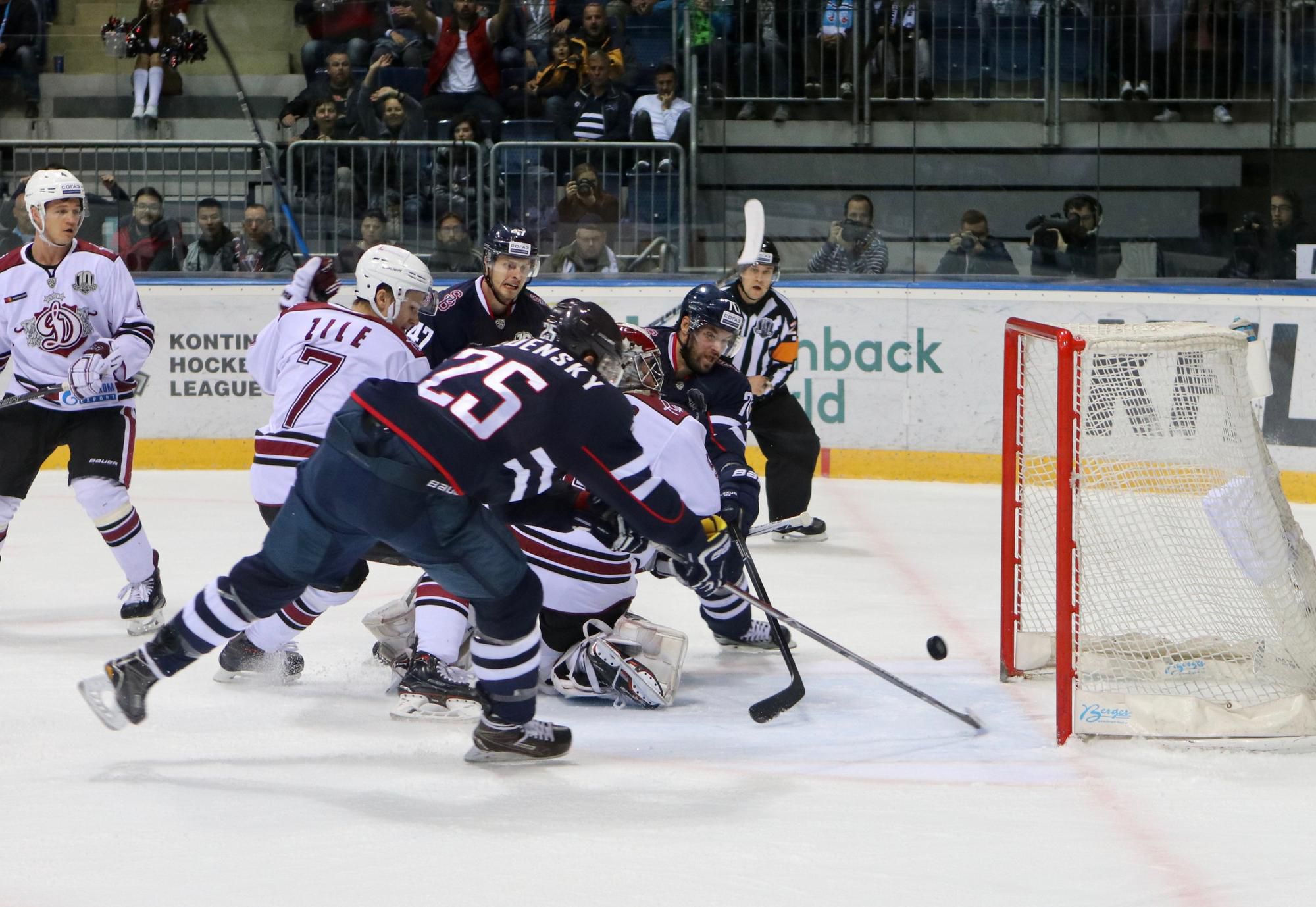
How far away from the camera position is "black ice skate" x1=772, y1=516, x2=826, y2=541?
5.57 m

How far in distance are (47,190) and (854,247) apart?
3733 millimetres

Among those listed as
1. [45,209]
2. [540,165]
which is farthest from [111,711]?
[540,165]

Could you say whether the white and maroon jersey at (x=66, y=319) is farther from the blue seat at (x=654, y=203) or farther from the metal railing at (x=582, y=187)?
the blue seat at (x=654, y=203)

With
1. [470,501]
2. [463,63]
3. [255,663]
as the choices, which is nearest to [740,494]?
[470,501]

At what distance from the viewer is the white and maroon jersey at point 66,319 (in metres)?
4.18

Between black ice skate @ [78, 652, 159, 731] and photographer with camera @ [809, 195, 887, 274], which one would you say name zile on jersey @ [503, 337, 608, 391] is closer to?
black ice skate @ [78, 652, 159, 731]

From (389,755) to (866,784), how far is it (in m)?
0.92

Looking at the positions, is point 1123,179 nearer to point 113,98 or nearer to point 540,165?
point 540,165

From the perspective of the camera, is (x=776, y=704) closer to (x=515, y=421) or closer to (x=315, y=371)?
(x=515, y=421)

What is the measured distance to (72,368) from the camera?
4102mm

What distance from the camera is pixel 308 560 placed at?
2.87m

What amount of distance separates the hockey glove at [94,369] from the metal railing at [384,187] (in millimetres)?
3066

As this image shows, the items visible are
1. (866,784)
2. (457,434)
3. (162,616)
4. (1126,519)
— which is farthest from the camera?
(162,616)

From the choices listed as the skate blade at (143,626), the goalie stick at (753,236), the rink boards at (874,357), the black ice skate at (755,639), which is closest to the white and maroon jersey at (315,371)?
the skate blade at (143,626)
